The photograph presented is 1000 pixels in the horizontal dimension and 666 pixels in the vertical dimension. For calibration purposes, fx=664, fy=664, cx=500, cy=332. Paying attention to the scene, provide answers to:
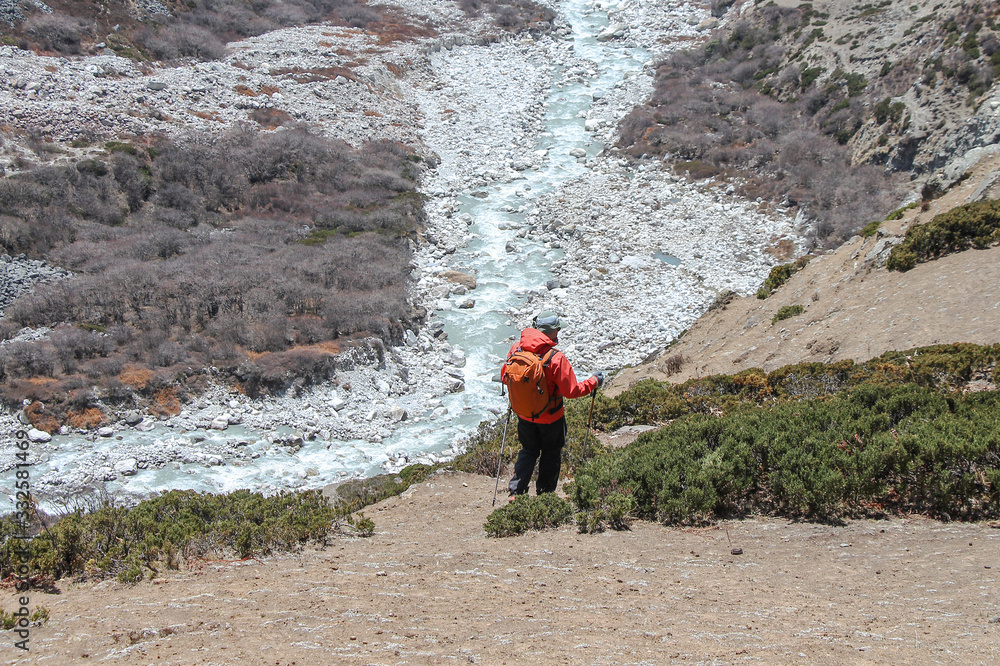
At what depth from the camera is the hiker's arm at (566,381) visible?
6068mm

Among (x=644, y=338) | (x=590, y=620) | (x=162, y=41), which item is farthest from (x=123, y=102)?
(x=590, y=620)

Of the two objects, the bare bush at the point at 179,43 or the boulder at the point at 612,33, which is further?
the boulder at the point at 612,33

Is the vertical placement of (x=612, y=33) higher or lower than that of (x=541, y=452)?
higher

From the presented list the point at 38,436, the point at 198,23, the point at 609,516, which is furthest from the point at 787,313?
the point at 198,23

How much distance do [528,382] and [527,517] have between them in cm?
139

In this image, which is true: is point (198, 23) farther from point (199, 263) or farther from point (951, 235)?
point (951, 235)

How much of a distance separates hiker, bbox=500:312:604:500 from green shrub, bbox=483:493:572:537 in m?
0.52

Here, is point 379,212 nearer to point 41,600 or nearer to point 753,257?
point 753,257

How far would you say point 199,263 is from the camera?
18.3 meters

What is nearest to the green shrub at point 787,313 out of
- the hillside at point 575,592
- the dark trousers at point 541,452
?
the hillside at point 575,592

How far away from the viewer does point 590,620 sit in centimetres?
437

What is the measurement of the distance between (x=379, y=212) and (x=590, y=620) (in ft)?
69.3

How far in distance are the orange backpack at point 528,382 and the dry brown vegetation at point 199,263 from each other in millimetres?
10417

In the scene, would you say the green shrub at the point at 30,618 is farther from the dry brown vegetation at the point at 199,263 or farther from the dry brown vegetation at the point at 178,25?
the dry brown vegetation at the point at 178,25
